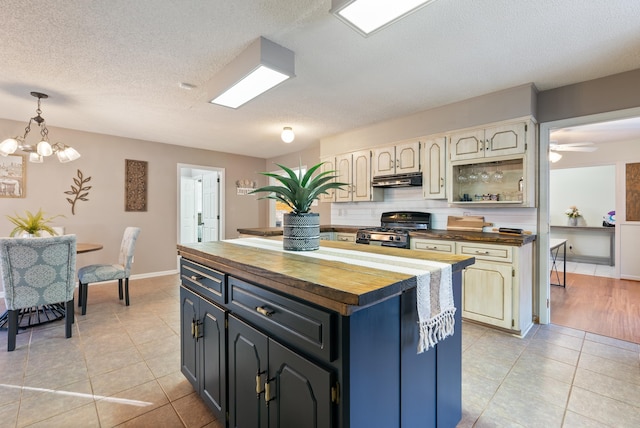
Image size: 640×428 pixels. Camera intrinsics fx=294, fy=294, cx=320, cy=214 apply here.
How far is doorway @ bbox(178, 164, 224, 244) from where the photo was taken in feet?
19.7

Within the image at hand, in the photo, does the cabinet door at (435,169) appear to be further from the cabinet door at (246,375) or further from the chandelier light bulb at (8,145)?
the chandelier light bulb at (8,145)

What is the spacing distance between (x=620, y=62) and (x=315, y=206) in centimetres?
423

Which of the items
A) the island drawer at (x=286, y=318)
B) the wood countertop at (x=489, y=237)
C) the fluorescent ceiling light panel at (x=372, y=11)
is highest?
the fluorescent ceiling light panel at (x=372, y=11)

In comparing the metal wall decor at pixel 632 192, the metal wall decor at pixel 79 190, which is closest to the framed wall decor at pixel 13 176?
the metal wall decor at pixel 79 190

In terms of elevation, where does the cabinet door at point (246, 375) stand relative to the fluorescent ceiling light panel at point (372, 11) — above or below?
below

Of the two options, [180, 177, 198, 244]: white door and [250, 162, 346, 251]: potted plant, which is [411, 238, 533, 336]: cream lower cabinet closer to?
[250, 162, 346, 251]: potted plant

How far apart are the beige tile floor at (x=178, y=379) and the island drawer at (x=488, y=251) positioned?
701 mm

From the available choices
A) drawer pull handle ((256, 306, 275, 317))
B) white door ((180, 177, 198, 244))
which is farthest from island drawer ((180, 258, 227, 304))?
white door ((180, 177, 198, 244))

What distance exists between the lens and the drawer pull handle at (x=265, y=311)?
1109 mm

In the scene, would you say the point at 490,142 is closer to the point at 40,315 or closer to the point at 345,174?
the point at 345,174

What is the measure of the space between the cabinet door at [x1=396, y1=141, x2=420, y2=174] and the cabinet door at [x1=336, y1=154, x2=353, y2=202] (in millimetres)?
843

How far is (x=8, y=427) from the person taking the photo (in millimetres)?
1571

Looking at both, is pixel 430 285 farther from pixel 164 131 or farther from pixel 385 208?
pixel 164 131

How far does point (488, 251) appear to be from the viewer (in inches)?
109
